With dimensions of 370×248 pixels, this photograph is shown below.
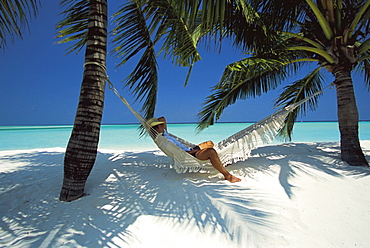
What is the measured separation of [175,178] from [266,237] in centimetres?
94

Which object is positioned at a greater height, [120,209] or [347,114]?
[347,114]

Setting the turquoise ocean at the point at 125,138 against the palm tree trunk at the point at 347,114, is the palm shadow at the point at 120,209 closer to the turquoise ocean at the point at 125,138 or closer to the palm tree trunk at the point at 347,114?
the turquoise ocean at the point at 125,138

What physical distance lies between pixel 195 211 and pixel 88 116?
→ 0.92 metres

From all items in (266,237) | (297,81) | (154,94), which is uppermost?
(297,81)

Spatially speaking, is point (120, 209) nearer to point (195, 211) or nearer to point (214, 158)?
point (195, 211)

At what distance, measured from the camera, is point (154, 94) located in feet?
8.88

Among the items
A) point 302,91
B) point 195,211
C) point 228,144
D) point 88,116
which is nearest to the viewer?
point 195,211

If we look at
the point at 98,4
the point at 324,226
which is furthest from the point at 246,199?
the point at 98,4

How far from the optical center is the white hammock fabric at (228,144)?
1.81 meters

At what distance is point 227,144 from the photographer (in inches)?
84.7

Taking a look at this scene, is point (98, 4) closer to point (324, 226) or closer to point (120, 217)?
point (120, 217)

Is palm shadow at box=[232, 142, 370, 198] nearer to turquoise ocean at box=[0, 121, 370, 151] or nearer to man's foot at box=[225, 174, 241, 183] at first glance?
man's foot at box=[225, 174, 241, 183]

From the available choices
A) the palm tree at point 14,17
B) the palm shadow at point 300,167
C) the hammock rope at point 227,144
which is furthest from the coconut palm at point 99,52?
the palm shadow at point 300,167

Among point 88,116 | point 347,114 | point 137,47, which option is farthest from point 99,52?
point 347,114
